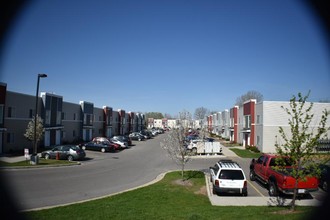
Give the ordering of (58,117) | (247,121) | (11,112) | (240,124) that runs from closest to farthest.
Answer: (11,112) → (58,117) → (247,121) → (240,124)

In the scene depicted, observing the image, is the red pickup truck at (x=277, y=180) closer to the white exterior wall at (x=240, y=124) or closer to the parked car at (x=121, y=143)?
the parked car at (x=121, y=143)

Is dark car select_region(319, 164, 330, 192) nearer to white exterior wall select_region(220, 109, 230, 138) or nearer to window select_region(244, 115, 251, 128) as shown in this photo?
window select_region(244, 115, 251, 128)

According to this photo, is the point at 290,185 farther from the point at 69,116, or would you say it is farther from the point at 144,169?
the point at 69,116

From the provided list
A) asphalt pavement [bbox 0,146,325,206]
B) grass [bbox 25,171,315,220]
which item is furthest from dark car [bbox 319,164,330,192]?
grass [bbox 25,171,315,220]

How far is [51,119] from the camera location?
40531 mm

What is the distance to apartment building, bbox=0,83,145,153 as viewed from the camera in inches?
1250

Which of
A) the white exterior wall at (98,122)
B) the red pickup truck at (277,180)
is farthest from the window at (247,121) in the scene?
the white exterior wall at (98,122)

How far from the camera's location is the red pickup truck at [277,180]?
13.6m

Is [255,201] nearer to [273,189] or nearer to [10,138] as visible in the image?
[273,189]

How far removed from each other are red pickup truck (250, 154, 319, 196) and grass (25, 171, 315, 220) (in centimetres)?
176

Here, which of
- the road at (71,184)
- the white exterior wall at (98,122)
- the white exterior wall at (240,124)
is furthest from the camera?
the white exterior wall at (98,122)

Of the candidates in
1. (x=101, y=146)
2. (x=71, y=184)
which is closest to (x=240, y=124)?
(x=101, y=146)

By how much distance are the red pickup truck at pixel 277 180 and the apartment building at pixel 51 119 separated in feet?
81.3

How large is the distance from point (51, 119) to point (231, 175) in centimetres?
3165
